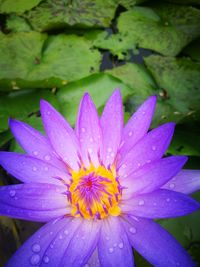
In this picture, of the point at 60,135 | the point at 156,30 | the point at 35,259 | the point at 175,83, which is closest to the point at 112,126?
the point at 60,135

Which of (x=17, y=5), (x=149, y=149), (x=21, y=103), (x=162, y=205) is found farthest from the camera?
(x=17, y=5)

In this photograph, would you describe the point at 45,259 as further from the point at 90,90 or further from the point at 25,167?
the point at 90,90

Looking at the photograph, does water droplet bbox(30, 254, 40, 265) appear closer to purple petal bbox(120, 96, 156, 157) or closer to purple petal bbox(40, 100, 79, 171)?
purple petal bbox(40, 100, 79, 171)

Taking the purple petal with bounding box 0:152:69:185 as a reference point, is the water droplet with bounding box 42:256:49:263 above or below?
below

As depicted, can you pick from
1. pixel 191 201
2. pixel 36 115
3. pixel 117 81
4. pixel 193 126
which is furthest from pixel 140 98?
pixel 191 201

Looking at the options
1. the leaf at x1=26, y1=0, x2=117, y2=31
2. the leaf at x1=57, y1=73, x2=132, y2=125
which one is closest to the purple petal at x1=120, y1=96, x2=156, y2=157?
the leaf at x1=57, y1=73, x2=132, y2=125

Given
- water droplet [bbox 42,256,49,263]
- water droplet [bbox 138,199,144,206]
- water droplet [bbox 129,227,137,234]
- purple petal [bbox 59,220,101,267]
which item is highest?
water droplet [bbox 138,199,144,206]
